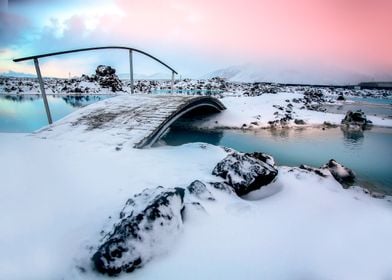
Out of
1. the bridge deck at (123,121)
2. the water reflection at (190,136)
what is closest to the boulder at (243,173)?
the bridge deck at (123,121)

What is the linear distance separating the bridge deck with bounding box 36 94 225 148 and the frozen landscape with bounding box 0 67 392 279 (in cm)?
80

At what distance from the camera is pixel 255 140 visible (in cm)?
1243

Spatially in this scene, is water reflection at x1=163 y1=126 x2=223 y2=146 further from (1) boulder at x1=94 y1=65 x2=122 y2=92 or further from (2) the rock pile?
(1) boulder at x1=94 y1=65 x2=122 y2=92

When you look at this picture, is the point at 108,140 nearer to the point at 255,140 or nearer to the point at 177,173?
the point at 177,173

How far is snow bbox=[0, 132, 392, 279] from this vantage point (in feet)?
9.99

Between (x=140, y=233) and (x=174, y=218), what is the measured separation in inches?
19.4

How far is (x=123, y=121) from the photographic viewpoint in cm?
861

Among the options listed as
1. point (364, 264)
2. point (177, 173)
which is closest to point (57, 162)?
point (177, 173)

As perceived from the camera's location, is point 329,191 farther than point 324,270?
Yes

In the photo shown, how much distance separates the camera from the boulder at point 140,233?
2.93 metres

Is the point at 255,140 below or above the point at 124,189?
below

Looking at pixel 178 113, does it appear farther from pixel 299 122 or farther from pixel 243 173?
pixel 299 122

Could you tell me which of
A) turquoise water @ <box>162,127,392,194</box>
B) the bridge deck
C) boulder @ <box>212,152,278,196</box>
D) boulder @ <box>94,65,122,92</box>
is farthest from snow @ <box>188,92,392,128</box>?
boulder @ <box>94,65,122,92</box>

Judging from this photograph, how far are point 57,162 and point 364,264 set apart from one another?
5248mm
